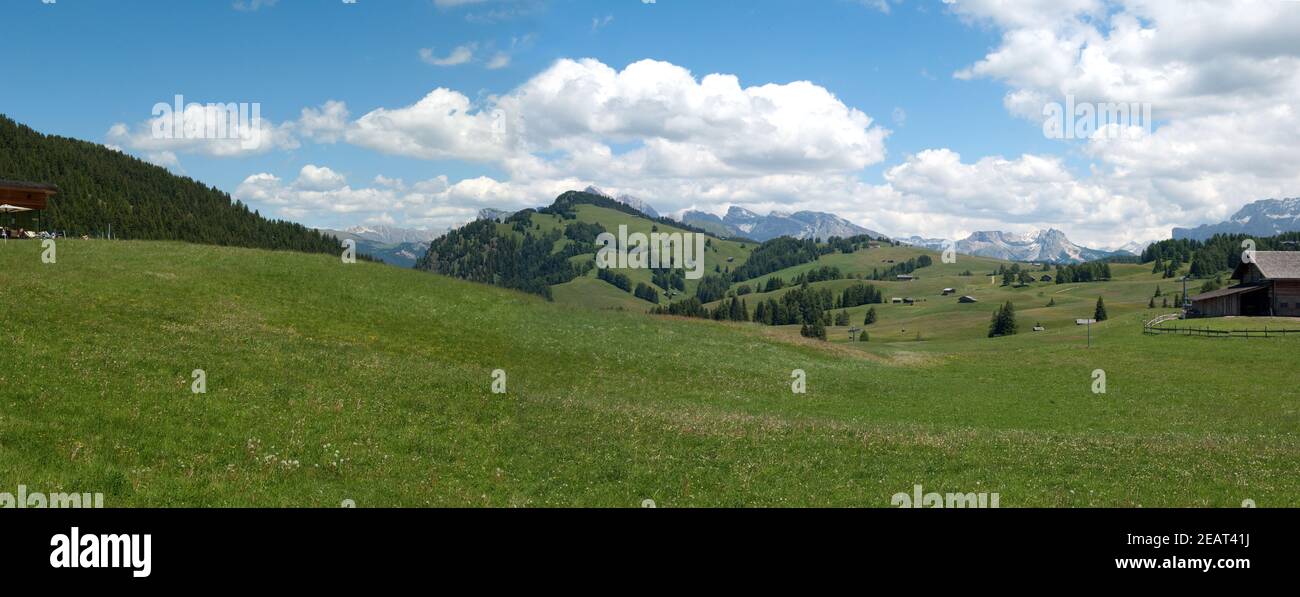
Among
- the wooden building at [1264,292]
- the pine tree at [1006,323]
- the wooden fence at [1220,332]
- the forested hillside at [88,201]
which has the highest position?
the forested hillside at [88,201]

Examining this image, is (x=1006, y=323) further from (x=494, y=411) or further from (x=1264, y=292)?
(x=494, y=411)

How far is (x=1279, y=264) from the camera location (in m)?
104

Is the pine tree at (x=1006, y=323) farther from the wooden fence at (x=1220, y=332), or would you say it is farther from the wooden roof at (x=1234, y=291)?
the wooden fence at (x=1220, y=332)

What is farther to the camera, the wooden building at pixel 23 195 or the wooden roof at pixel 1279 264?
the wooden roof at pixel 1279 264

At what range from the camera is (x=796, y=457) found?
69.9 feet

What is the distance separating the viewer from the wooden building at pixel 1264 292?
102 meters

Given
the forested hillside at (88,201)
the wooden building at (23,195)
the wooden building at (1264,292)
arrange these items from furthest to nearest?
the forested hillside at (88,201)
the wooden building at (1264,292)
the wooden building at (23,195)

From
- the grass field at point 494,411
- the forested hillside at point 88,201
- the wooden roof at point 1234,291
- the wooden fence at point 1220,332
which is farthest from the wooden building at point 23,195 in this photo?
the wooden roof at point 1234,291

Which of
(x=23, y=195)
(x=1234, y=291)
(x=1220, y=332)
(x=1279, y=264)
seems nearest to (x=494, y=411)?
(x=23, y=195)

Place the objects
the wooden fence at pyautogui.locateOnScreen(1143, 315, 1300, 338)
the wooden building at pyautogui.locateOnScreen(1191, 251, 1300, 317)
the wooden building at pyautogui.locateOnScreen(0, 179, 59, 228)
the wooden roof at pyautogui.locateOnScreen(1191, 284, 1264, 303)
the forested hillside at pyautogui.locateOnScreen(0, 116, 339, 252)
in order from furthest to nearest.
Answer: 1. the forested hillside at pyautogui.locateOnScreen(0, 116, 339, 252)
2. the wooden roof at pyautogui.locateOnScreen(1191, 284, 1264, 303)
3. the wooden building at pyautogui.locateOnScreen(1191, 251, 1300, 317)
4. the wooden fence at pyautogui.locateOnScreen(1143, 315, 1300, 338)
5. the wooden building at pyautogui.locateOnScreen(0, 179, 59, 228)

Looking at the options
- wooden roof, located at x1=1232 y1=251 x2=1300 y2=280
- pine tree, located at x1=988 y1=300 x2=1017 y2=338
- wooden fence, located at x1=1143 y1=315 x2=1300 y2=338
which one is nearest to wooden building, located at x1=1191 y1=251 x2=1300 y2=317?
wooden roof, located at x1=1232 y1=251 x2=1300 y2=280

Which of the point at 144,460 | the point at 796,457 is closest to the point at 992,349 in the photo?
the point at 796,457

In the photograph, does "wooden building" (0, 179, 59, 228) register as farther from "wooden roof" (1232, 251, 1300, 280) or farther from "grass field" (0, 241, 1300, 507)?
"wooden roof" (1232, 251, 1300, 280)

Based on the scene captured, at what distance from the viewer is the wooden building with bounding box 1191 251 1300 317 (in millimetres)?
102250
